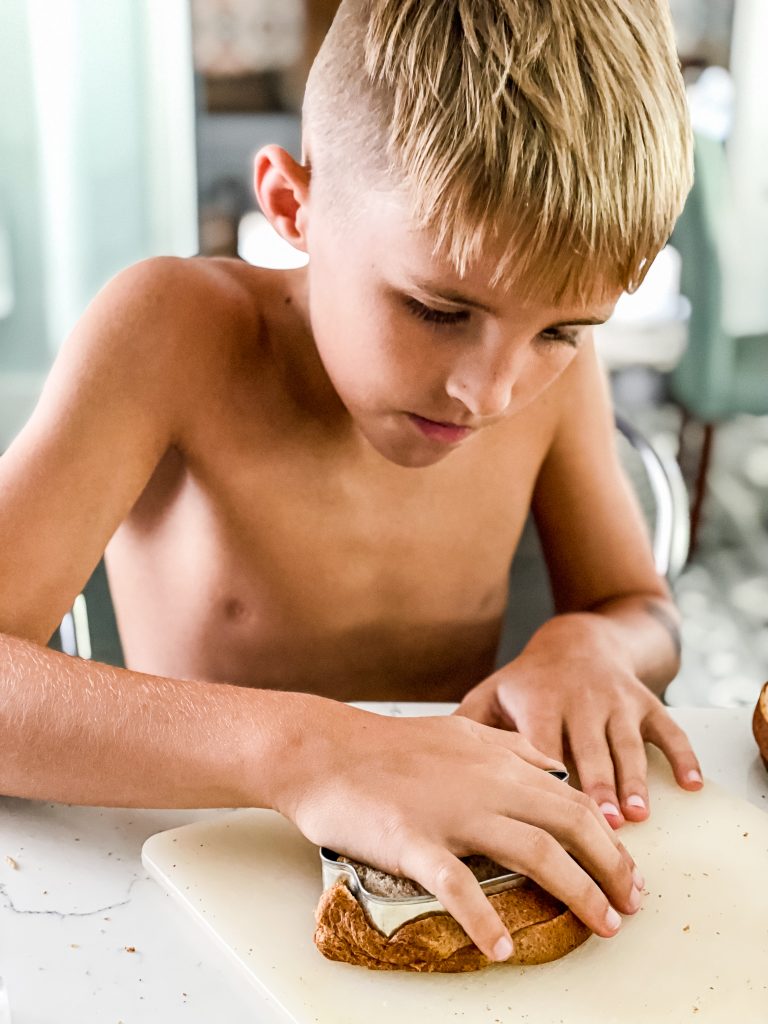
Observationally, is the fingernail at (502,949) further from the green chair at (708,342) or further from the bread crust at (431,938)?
the green chair at (708,342)

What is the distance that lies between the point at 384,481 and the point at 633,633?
0.83 feet

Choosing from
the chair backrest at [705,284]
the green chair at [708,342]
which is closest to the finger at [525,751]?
the green chair at [708,342]

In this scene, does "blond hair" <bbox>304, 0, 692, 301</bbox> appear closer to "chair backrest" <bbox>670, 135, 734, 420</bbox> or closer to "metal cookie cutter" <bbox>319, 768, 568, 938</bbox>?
"metal cookie cutter" <bbox>319, 768, 568, 938</bbox>

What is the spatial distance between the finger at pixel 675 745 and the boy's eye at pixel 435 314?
1.06 ft

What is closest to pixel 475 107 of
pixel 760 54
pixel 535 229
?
pixel 535 229

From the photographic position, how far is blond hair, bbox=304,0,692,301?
0.68 metres

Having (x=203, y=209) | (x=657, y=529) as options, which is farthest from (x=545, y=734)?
(x=203, y=209)

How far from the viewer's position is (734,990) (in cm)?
58

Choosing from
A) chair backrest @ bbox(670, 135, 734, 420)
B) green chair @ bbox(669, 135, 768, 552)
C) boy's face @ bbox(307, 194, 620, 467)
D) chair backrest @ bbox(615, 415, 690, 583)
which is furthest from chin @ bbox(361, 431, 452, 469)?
chair backrest @ bbox(670, 135, 734, 420)

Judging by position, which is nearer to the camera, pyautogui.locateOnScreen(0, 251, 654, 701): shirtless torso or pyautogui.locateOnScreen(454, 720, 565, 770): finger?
pyautogui.locateOnScreen(454, 720, 565, 770): finger

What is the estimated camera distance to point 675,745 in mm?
791

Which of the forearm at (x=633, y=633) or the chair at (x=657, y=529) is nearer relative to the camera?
the forearm at (x=633, y=633)

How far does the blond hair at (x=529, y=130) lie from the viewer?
677 mm

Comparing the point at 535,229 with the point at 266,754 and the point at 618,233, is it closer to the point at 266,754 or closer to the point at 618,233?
the point at 618,233
